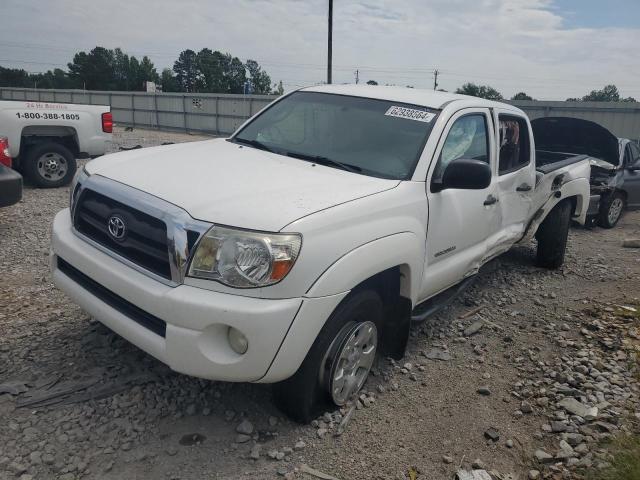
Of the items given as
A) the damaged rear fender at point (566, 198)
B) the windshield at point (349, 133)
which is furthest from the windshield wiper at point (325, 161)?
the damaged rear fender at point (566, 198)

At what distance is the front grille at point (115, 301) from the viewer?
257 cm

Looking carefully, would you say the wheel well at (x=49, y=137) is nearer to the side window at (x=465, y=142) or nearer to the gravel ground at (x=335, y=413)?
the gravel ground at (x=335, y=413)

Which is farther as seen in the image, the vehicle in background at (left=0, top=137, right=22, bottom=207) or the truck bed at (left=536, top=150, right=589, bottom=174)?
the truck bed at (left=536, top=150, right=589, bottom=174)

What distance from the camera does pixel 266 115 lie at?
14.1 feet

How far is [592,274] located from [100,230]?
17.8 feet

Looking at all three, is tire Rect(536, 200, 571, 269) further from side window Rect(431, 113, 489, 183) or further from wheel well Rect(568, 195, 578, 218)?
side window Rect(431, 113, 489, 183)

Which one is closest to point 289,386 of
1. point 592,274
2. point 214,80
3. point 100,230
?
point 100,230

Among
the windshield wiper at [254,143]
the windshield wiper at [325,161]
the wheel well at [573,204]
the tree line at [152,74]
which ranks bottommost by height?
the wheel well at [573,204]

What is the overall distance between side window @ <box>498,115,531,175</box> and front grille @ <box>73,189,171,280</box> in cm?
292

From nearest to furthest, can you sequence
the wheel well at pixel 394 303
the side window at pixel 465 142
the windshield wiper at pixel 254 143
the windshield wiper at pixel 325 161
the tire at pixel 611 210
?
the wheel well at pixel 394 303 → the windshield wiper at pixel 325 161 → the side window at pixel 465 142 → the windshield wiper at pixel 254 143 → the tire at pixel 611 210

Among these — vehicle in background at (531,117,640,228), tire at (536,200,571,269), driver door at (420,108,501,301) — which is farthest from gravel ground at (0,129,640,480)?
vehicle in background at (531,117,640,228)

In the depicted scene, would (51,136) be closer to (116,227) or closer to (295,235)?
(116,227)

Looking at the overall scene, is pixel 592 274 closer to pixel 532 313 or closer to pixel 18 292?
pixel 532 313

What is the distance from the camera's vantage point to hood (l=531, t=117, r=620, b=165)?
8.38 metres
